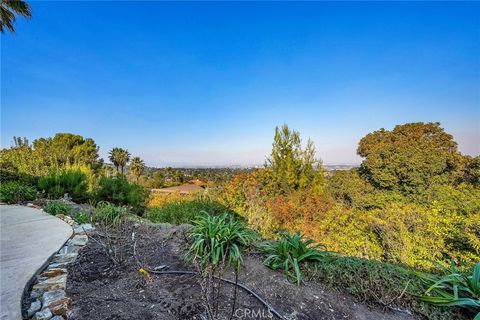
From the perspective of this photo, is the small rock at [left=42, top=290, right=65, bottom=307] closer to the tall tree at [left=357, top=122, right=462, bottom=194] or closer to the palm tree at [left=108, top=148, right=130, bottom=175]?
the tall tree at [left=357, top=122, right=462, bottom=194]

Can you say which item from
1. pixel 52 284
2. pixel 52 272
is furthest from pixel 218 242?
pixel 52 272

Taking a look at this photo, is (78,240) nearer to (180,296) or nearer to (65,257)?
(65,257)

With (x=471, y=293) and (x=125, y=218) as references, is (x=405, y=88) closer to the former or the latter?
(x=471, y=293)

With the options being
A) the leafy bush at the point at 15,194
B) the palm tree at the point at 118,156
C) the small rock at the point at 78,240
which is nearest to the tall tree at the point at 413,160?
the small rock at the point at 78,240

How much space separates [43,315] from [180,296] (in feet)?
2.89

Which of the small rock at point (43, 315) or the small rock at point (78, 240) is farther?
the small rock at point (78, 240)

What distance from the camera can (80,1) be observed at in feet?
15.0

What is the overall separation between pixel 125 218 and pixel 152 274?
2.04 metres

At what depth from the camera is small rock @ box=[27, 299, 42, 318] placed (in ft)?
4.80

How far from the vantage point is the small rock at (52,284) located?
5.86 ft

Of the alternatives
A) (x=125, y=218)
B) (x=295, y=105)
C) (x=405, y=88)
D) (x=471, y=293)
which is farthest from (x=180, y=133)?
(x=471, y=293)

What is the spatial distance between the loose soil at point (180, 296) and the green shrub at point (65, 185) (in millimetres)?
4985

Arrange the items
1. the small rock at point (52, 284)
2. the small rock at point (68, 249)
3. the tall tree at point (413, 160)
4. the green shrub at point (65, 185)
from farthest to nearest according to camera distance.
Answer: the tall tree at point (413, 160) < the green shrub at point (65, 185) < the small rock at point (68, 249) < the small rock at point (52, 284)

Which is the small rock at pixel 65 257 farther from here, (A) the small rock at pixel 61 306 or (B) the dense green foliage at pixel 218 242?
(B) the dense green foliage at pixel 218 242
